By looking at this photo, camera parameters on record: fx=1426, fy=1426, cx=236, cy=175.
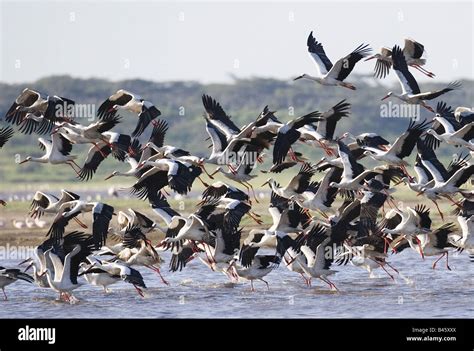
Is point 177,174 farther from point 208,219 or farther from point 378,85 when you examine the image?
point 378,85

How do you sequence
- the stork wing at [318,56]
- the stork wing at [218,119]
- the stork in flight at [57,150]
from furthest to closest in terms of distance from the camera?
1. the stork in flight at [57,150]
2. the stork wing at [318,56]
3. the stork wing at [218,119]

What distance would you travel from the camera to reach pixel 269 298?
67.1ft

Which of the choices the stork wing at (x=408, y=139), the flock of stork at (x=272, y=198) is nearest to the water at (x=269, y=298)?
the flock of stork at (x=272, y=198)

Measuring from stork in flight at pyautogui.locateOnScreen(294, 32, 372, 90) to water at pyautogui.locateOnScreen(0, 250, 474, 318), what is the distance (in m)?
3.06

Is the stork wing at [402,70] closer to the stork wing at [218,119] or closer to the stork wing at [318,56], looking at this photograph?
the stork wing at [318,56]

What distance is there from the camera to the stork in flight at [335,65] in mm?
20469

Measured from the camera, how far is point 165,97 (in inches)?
1778

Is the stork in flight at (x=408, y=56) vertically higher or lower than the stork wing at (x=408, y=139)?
higher

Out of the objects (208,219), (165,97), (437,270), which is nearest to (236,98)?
(165,97)

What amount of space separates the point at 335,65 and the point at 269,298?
352cm

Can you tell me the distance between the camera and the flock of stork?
776 inches

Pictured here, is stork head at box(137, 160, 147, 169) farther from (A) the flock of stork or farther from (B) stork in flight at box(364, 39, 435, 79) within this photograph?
(B) stork in flight at box(364, 39, 435, 79)

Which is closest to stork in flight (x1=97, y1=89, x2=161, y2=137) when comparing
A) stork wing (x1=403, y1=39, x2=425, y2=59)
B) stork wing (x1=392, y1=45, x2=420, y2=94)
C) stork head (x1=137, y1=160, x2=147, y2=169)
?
stork head (x1=137, y1=160, x2=147, y2=169)

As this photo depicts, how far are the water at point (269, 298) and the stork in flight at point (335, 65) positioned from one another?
3064 millimetres
